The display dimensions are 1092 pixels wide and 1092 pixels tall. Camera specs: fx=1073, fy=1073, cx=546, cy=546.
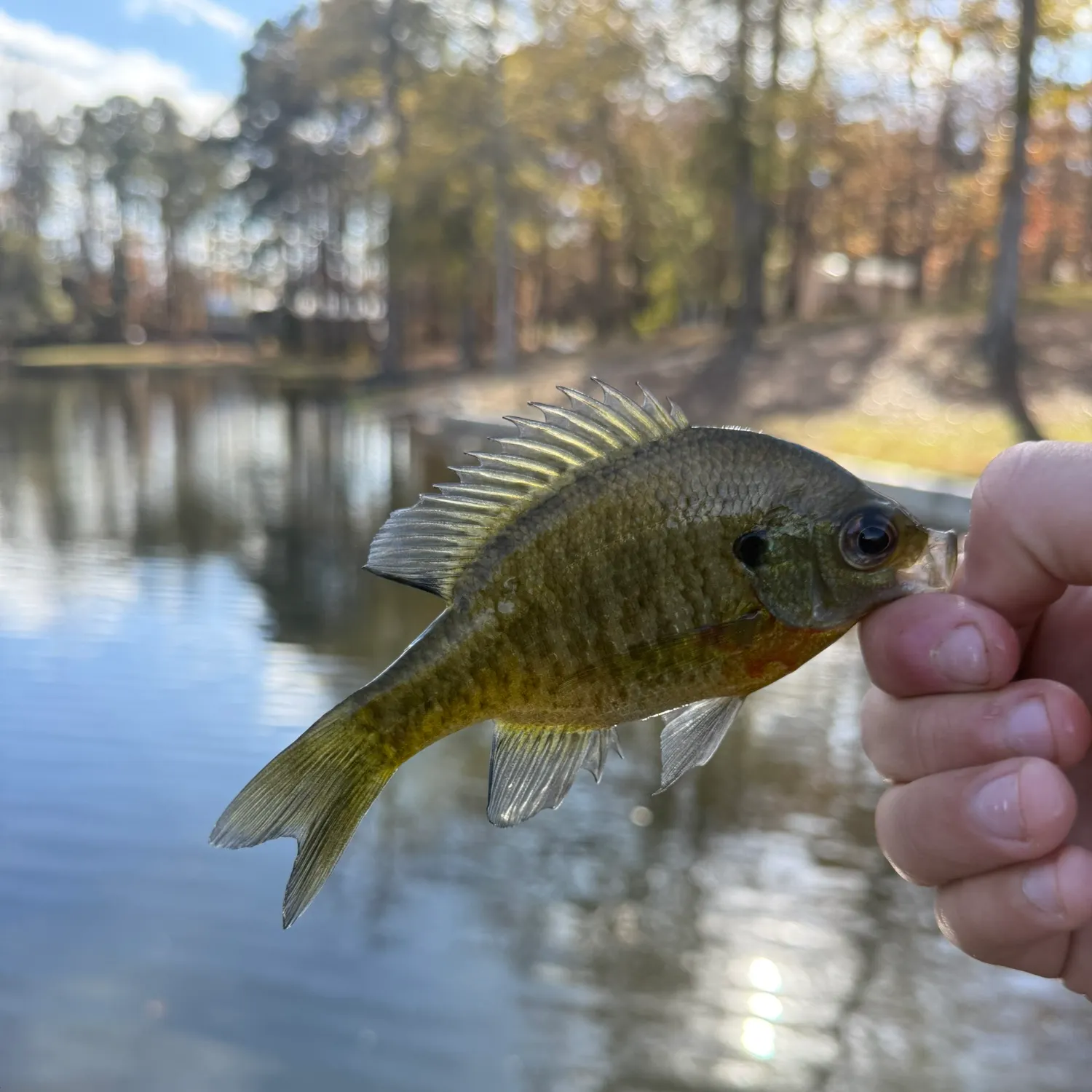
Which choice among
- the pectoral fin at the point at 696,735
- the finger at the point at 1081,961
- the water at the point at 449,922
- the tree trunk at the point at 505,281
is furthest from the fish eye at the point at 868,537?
the tree trunk at the point at 505,281

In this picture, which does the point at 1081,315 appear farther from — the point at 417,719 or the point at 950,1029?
the point at 417,719

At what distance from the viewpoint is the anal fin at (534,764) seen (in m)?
1.22

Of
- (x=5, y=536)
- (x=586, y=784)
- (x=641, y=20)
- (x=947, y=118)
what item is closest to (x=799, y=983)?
(x=586, y=784)

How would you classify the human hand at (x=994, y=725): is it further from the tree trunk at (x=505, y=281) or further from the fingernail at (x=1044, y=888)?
the tree trunk at (x=505, y=281)

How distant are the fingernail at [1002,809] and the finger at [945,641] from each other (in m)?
0.16

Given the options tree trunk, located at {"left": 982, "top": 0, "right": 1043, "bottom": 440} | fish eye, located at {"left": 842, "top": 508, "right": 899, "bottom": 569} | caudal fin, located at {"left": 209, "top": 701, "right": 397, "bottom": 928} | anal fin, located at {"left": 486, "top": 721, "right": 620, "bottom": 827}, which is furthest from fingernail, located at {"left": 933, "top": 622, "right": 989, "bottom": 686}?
tree trunk, located at {"left": 982, "top": 0, "right": 1043, "bottom": 440}

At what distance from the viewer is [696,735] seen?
1.27m

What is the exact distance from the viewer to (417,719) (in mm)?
1209

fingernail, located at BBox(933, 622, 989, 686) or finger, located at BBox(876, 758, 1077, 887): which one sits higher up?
fingernail, located at BBox(933, 622, 989, 686)

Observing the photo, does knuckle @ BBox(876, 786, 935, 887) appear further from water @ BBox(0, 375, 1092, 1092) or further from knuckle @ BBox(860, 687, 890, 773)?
water @ BBox(0, 375, 1092, 1092)

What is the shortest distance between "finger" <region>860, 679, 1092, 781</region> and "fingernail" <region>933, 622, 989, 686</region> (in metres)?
0.11

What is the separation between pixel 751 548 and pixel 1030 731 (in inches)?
28.1

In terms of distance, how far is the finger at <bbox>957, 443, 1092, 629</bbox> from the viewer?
165cm

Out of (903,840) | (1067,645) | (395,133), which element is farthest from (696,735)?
(395,133)
